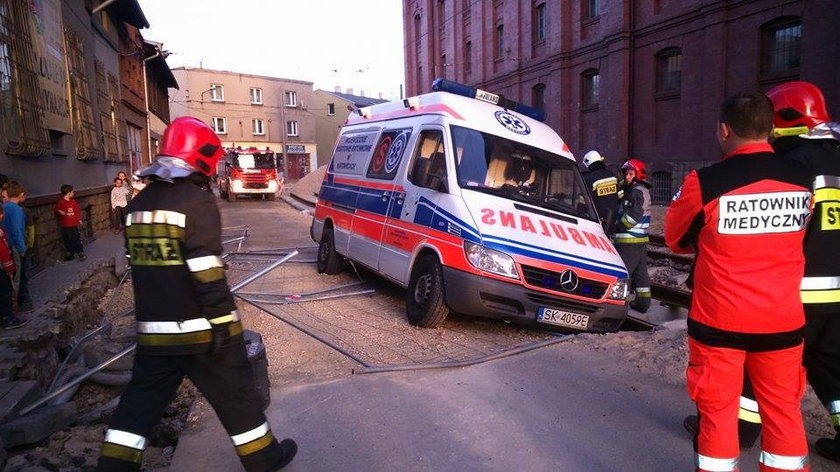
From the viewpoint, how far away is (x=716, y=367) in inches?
92.1

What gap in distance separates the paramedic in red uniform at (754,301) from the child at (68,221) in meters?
10.1

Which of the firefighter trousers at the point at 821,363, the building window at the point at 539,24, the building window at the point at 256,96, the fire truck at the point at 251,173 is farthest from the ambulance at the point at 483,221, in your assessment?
the building window at the point at 256,96

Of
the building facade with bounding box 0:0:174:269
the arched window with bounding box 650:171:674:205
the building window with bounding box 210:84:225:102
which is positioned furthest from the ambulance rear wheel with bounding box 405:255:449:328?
the building window with bounding box 210:84:225:102

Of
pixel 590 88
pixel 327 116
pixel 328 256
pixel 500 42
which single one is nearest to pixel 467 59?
pixel 500 42

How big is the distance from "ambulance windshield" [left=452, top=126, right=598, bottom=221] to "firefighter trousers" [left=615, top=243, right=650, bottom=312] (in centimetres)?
111

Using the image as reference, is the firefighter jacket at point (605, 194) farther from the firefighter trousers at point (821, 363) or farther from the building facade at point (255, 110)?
the building facade at point (255, 110)

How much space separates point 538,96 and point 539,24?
3.31 m

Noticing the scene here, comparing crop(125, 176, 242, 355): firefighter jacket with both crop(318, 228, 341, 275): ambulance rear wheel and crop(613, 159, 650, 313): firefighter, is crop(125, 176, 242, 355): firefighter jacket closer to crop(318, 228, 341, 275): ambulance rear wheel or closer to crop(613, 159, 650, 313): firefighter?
crop(613, 159, 650, 313): firefighter

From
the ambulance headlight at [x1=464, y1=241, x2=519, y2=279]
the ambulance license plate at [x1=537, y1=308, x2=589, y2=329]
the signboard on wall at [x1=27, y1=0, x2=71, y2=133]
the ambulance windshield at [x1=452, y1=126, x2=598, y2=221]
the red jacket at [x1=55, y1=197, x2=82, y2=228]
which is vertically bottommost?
the ambulance license plate at [x1=537, y1=308, x2=589, y2=329]

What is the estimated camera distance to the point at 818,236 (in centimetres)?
279

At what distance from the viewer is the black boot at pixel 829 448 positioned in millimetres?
3041

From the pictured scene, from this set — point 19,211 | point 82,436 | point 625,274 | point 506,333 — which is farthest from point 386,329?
point 19,211

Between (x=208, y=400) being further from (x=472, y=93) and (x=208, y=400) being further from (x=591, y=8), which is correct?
(x=591, y=8)

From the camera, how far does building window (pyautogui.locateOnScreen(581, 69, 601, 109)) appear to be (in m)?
23.4
